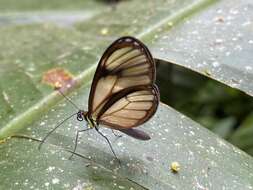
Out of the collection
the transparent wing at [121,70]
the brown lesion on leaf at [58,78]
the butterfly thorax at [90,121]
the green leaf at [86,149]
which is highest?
the transparent wing at [121,70]

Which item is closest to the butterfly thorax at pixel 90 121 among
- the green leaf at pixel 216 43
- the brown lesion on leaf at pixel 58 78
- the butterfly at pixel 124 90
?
the butterfly at pixel 124 90

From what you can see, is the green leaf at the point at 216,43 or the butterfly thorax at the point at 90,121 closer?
the butterfly thorax at the point at 90,121

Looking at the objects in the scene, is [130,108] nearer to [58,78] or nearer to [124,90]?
[124,90]

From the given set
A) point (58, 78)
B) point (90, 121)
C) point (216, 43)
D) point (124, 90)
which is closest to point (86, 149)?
point (90, 121)

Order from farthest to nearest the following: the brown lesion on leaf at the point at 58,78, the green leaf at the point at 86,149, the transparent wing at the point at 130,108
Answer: the brown lesion on leaf at the point at 58,78 → the transparent wing at the point at 130,108 → the green leaf at the point at 86,149

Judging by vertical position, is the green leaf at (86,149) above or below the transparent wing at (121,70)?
below

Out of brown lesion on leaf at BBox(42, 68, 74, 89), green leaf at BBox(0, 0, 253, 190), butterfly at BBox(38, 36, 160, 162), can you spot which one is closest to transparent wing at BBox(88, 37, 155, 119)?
butterfly at BBox(38, 36, 160, 162)

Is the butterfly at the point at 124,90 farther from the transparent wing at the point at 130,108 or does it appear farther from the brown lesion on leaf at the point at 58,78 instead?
the brown lesion on leaf at the point at 58,78

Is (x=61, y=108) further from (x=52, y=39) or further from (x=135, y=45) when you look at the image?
(x=52, y=39)

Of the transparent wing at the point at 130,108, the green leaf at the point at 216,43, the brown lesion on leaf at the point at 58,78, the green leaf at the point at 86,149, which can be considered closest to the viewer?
the green leaf at the point at 86,149
